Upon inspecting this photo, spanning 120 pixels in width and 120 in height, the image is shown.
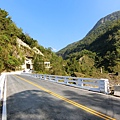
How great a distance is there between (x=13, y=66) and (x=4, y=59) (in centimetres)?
786

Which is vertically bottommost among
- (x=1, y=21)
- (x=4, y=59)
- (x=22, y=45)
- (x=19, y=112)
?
(x=19, y=112)

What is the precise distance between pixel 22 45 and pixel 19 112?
9241 cm

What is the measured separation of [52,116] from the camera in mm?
6102

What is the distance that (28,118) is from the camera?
19.8ft

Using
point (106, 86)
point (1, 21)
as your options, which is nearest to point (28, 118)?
point (106, 86)

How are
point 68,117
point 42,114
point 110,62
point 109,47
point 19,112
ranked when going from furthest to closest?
point 109,47, point 110,62, point 19,112, point 42,114, point 68,117

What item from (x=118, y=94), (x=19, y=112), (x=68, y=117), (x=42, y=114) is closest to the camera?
(x=68, y=117)

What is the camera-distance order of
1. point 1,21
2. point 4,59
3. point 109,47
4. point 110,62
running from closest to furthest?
1. point 4,59
2. point 1,21
3. point 110,62
4. point 109,47

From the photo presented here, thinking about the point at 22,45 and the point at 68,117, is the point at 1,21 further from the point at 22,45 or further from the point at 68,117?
the point at 68,117

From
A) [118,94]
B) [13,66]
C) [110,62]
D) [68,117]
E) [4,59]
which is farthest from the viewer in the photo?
[110,62]

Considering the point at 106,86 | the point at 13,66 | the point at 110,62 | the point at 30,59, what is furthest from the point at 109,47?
the point at 106,86

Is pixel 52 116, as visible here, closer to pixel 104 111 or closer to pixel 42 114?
pixel 42 114

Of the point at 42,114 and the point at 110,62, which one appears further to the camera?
the point at 110,62

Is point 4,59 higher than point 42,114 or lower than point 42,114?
higher
